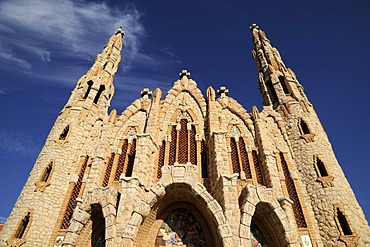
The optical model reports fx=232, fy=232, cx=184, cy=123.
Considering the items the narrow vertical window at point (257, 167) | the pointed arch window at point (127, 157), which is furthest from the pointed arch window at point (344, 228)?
the pointed arch window at point (127, 157)

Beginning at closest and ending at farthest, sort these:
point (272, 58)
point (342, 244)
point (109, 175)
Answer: point (342, 244) → point (109, 175) → point (272, 58)

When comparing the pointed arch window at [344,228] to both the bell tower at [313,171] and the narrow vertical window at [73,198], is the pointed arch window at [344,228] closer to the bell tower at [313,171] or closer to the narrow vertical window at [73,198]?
the bell tower at [313,171]

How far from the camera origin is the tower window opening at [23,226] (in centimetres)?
1197

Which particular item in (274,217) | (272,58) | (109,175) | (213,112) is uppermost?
(272,58)

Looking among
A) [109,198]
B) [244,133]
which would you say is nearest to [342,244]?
[244,133]

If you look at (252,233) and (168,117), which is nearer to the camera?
(252,233)

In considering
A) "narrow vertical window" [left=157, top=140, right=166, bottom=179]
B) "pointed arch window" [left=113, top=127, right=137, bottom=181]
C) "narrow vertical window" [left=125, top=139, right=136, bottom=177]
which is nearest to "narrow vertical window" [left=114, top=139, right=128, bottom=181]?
"pointed arch window" [left=113, top=127, right=137, bottom=181]

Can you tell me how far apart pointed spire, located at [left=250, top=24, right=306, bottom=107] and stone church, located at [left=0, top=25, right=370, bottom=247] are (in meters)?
0.18

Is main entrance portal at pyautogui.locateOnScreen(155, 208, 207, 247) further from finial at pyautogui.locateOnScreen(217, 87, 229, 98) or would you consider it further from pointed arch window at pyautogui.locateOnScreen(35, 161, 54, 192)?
finial at pyautogui.locateOnScreen(217, 87, 229, 98)

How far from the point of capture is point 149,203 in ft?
35.6

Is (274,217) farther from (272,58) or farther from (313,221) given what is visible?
(272,58)

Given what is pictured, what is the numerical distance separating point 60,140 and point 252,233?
13.2m

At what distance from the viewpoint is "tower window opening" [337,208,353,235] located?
1113 centimetres

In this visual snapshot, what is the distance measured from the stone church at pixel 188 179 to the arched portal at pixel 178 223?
5 cm
